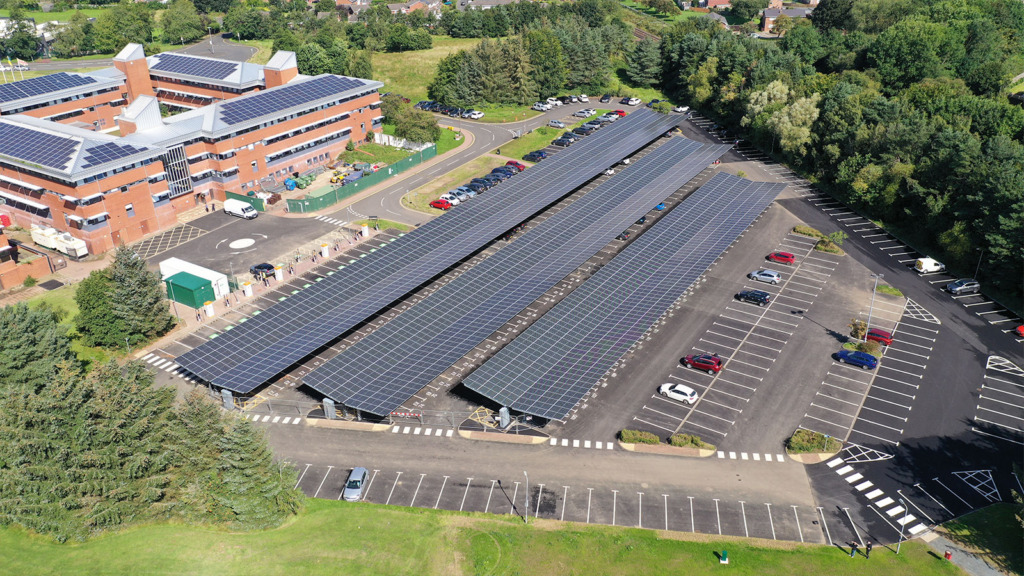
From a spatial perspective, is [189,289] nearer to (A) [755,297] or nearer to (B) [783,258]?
(A) [755,297]

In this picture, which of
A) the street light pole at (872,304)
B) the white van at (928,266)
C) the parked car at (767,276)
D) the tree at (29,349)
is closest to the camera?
the tree at (29,349)

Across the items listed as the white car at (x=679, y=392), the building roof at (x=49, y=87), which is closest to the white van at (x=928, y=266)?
the white car at (x=679, y=392)

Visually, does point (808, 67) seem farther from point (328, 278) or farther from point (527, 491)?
point (527, 491)

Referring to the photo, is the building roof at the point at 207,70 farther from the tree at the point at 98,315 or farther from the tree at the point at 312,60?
the tree at the point at 98,315

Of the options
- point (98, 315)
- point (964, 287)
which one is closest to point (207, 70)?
point (98, 315)

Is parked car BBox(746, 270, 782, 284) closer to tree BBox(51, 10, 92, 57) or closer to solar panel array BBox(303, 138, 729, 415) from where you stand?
solar panel array BBox(303, 138, 729, 415)

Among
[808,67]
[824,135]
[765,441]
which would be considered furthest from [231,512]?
[808,67]
